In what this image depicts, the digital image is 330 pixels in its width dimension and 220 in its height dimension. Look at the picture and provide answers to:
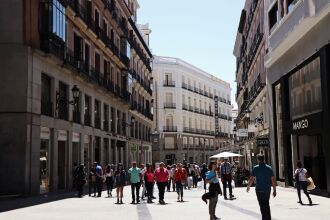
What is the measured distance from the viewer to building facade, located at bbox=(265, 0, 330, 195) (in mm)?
18688

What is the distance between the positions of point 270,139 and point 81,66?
12445mm

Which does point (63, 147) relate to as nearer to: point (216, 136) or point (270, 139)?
point (270, 139)

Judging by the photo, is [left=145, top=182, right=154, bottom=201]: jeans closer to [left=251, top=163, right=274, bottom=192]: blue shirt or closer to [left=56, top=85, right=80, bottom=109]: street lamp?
[left=56, top=85, right=80, bottom=109]: street lamp

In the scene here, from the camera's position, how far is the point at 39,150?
22562 millimetres

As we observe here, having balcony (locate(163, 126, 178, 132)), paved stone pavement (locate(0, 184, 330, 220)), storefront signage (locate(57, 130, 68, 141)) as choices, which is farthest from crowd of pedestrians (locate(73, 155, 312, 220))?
balcony (locate(163, 126, 178, 132))

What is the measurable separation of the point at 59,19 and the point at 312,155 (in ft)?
47.2

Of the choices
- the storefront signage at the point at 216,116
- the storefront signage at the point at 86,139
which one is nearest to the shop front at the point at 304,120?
the storefront signage at the point at 86,139

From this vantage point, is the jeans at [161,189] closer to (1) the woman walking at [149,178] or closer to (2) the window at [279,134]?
(1) the woman walking at [149,178]

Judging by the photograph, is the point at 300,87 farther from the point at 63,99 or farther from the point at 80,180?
the point at 63,99

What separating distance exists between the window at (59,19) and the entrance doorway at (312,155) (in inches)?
519

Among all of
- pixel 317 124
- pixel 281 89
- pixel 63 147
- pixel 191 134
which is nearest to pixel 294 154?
pixel 281 89

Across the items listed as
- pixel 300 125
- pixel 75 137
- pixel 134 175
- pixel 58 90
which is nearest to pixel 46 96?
pixel 58 90

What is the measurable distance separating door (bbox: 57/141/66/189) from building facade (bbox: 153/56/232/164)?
43137mm

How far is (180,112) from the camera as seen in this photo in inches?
3012
